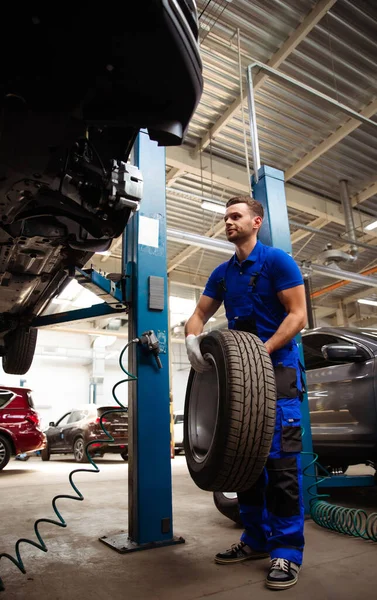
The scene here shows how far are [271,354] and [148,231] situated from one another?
111 cm

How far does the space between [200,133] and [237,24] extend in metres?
1.95

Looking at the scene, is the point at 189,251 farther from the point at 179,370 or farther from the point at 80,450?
the point at 179,370

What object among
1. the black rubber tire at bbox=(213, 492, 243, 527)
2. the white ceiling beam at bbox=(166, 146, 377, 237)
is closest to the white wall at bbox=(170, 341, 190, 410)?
the white ceiling beam at bbox=(166, 146, 377, 237)

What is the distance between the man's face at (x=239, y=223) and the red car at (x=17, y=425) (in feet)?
18.3

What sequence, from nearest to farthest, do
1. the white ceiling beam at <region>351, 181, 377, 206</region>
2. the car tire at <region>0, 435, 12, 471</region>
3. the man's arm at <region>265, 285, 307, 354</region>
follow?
the man's arm at <region>265, 285, 307, 354</region>
the car tire at <region>0, 435, 12, 471</region>
the white ceiling beam at <region>351, 181, 377, 206</region>

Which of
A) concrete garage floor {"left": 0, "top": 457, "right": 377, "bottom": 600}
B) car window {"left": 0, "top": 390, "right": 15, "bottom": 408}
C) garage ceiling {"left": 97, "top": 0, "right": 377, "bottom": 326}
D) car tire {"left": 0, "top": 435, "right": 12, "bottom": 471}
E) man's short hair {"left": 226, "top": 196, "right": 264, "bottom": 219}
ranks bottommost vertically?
concrete garage floor {"left": 0, "top": 457, "right": 377, "bottom": 600}

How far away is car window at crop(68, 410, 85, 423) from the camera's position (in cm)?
849

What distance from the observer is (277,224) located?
304cm

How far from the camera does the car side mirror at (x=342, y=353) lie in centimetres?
272

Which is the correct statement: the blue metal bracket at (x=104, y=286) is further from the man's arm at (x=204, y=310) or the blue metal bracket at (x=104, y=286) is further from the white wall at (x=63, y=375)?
the white wall at (x=63, y=375)

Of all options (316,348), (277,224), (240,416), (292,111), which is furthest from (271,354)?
(292,111)

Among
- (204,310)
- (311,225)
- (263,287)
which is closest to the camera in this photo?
(263,287)

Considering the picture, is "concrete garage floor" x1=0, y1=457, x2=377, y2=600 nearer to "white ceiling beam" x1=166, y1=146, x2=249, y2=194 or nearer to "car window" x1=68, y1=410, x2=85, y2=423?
"white ceiling beam" x1=166, y1=146, x2=249, y2=194

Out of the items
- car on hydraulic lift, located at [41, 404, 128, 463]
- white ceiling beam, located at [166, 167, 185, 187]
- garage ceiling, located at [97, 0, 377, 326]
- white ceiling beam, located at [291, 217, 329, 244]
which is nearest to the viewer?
garage ceiling, located at [97, 0, 377, 326]
